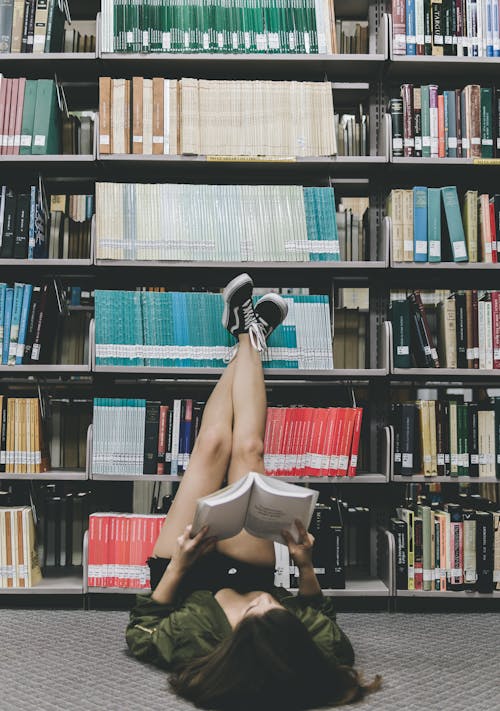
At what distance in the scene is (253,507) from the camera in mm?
1862

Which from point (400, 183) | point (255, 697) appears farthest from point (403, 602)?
point (400, 183)

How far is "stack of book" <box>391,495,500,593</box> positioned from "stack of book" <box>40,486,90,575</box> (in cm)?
116

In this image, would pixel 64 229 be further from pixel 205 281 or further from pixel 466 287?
pixel 466 287

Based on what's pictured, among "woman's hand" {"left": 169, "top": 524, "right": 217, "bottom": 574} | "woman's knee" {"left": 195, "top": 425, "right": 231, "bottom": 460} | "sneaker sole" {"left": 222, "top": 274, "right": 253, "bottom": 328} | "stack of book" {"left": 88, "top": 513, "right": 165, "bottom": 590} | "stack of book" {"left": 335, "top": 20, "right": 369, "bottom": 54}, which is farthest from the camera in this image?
"stack of book" {"left": 335, "top": 20, "right": 369, "bottom": 54}

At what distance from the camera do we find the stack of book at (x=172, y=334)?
2578 mm

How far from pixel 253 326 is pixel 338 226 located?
0.64m

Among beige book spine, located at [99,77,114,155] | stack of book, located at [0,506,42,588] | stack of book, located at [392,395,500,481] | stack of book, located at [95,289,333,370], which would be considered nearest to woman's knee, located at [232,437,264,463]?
stack of book, located at [95,289,333,370]

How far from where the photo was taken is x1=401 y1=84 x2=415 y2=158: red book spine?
2.66 metres

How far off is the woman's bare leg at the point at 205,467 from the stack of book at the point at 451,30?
143 cm

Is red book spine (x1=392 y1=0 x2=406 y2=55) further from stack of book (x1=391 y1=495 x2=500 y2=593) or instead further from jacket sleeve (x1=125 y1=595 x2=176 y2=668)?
jacket sleeve (x1=125 y1=595 x2=176 y2=668)

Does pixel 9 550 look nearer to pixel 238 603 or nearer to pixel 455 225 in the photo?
pixel 238 603

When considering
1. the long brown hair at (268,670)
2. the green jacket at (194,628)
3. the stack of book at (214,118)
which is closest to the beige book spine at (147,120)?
the stack of book at (214,118)

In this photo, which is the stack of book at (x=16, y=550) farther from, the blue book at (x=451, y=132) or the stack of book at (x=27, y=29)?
the blue book at (x=451, y=132)

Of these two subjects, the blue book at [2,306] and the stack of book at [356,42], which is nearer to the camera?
the blue book at [2,306]
